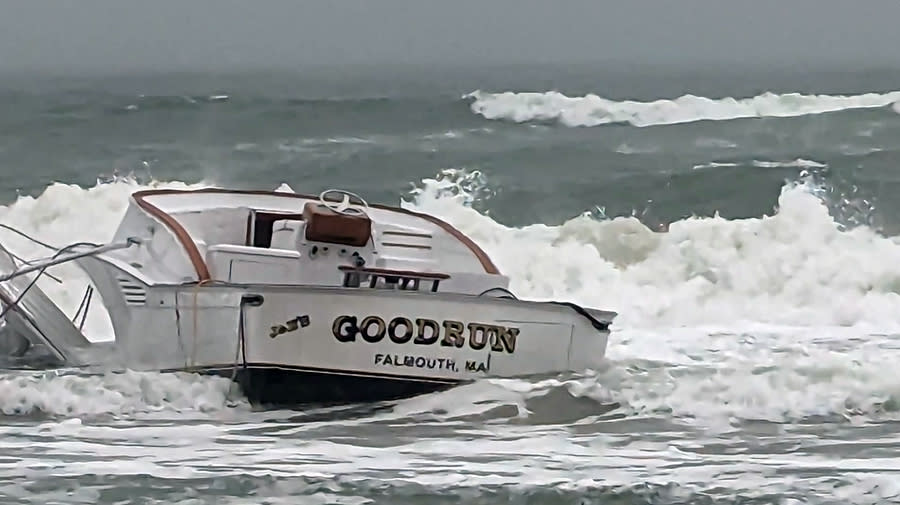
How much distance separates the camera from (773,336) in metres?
15.3

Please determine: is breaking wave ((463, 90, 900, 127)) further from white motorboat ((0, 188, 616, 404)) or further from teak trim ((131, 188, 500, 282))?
white motorboat ((0, 188, 616, 404))

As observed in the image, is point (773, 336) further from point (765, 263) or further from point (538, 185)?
point (538, 185)

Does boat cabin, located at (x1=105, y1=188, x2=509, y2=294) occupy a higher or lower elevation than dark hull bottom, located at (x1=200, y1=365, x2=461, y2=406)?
higher

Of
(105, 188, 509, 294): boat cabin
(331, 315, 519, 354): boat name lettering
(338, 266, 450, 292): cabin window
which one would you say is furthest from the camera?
(105, 188, 509, 294): boat cabin

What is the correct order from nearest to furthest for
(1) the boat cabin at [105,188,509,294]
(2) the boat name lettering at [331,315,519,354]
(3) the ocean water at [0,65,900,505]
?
(3) the ocean water at [0,65,900,505], (2) the boat name lettering at [331,315,519,354], (1) the boat cabin at [105,188,509,294]

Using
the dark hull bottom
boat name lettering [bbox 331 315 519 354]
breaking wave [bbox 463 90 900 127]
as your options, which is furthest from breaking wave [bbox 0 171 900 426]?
breaking wave [bbox 463 90 900 127]

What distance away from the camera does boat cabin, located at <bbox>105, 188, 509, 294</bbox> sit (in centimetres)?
1188

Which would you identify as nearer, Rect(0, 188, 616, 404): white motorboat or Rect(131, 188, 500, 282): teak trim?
Rect(0, 188, 616, 404): white motorboat

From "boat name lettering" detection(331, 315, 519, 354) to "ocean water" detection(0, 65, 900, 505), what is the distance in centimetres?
39

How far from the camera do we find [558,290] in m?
18.2

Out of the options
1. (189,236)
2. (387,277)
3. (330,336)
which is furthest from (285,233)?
(330,336)

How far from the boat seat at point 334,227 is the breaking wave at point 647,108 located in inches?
821

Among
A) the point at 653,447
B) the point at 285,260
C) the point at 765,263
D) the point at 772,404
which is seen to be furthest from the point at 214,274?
the point at 765,263

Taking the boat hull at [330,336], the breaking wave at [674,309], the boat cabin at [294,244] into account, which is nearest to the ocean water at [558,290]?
the breaking wave at [674,309]
